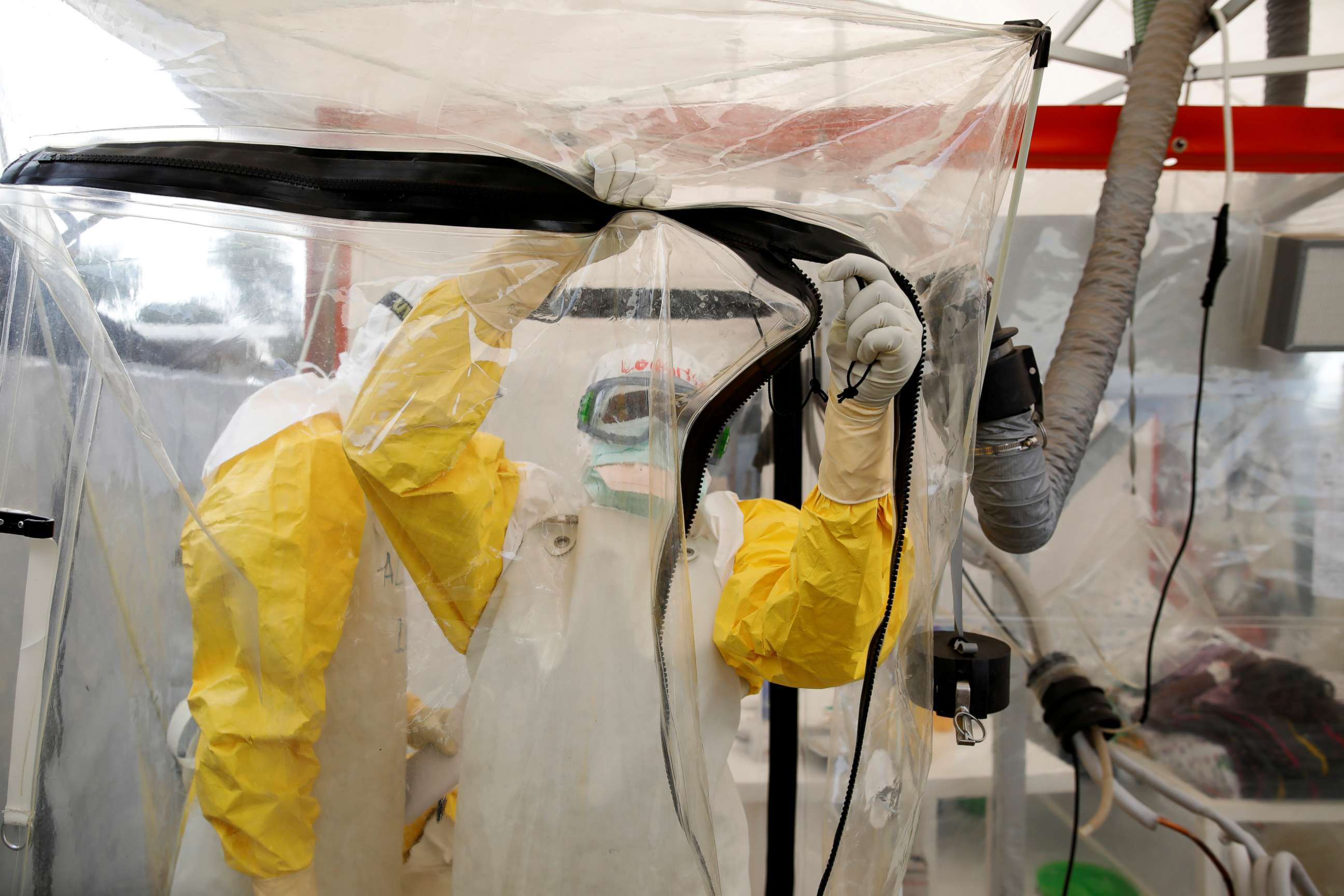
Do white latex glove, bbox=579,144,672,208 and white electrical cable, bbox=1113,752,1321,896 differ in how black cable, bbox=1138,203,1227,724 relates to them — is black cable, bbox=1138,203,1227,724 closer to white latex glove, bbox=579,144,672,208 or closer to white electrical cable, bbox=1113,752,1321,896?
white electrical cable, bbox=1113,752,1321,896

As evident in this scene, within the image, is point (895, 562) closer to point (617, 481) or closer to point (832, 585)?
point (832, 585)

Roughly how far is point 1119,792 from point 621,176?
4.68ft

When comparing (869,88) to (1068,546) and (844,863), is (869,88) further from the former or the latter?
(1068,546)

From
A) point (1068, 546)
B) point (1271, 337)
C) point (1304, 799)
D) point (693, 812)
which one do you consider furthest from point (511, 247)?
point (1304, 799)

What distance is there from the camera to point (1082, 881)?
64.1 inches

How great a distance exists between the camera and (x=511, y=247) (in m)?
0.65

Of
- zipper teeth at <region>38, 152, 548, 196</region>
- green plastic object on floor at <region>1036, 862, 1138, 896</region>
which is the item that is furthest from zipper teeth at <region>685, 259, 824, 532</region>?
green plastic object on floor at <region>1036, 862, 1138, 896</region>

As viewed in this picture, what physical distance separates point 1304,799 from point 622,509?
1.66 m

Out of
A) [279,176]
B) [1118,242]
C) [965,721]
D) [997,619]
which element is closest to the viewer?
[279,176]

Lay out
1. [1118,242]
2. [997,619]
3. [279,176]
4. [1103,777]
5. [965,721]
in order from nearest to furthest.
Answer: [279,176] → [965,721] → [1118,242] → [1103,777] → [997,619]

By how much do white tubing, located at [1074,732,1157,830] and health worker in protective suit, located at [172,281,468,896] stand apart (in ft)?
4.12

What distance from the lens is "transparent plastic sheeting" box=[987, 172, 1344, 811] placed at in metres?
1.57

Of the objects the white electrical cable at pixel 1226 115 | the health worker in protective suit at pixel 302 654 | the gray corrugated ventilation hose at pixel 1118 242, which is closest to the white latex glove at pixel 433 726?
the health worker in protective suit at pixel 302 654

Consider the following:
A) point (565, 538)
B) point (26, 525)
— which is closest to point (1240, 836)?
point (565, 538)
